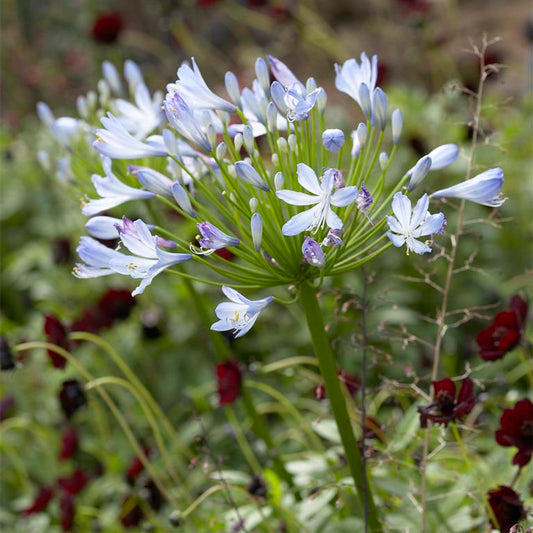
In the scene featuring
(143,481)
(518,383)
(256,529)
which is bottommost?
(518,383)

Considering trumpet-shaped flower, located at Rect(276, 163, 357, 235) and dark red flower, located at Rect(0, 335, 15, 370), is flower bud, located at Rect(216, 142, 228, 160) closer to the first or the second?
trumpet-shaped flower, located at Rect(276, 163, 357, 235)

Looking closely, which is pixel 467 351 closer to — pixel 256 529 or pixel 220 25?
pixel 256 529

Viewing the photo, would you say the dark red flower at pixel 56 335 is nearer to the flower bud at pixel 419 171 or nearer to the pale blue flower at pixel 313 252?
the pale blue flower at pixel 313 252

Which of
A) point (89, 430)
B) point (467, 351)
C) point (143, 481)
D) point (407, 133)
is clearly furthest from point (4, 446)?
point (407, 133)

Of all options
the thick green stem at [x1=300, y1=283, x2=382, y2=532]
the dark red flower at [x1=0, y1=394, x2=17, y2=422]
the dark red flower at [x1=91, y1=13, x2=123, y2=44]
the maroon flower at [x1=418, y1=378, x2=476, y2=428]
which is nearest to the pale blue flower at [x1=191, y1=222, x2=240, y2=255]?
the thick green stem at [x1=300, y1=283, x2=382, y2=532]

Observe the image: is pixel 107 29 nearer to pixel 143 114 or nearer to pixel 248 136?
pixel 143 114

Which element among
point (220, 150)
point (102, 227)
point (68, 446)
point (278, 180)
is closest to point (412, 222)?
point (278, 180)

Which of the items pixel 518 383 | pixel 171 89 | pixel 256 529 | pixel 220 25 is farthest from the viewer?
pixel 220 25
